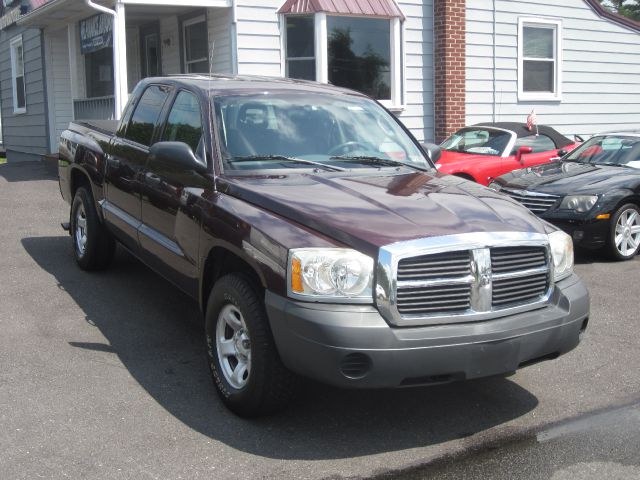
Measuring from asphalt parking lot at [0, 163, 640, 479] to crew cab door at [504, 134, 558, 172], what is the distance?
4.89 m

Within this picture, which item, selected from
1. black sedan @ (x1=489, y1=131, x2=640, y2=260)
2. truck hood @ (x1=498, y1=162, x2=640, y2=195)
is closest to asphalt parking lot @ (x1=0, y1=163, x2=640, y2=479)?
black sedan @ (x1=489, y1=131, x2=640, y2=260)

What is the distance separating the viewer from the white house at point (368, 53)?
508 inches

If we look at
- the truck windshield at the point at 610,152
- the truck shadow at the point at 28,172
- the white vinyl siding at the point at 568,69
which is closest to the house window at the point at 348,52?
the white vinyl siding at the point at 568,69

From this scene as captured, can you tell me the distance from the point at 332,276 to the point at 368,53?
34.7 feet

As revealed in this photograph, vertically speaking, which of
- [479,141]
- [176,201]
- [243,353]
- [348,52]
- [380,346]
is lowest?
[243,353]

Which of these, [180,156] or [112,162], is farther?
[112,162]

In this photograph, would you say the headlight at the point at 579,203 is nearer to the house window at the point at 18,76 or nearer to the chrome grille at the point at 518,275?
the chrome grille at the point at 518,275

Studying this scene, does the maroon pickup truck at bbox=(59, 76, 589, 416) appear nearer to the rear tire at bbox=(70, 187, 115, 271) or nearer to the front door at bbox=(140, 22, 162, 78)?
the rear tire at bbox=(70, 187, 115, 271)

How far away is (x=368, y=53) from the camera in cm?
1377

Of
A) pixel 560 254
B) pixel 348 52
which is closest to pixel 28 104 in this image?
pixel 348 52

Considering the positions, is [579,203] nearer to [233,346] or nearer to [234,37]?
[233,346]

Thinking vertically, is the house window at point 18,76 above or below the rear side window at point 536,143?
above

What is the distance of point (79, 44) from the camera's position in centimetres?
1520

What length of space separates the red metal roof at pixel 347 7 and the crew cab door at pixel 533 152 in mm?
3629
